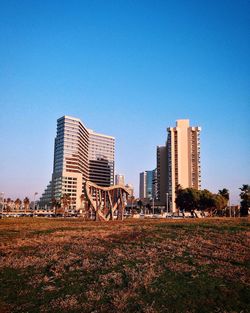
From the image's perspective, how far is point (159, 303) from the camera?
404 inches

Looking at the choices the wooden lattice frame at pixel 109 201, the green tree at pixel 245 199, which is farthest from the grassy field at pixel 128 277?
the green tree at pixel 245 199

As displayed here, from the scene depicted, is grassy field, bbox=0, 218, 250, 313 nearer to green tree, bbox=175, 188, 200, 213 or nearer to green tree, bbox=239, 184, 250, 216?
green tree, bbox=175, 188, 200, 213

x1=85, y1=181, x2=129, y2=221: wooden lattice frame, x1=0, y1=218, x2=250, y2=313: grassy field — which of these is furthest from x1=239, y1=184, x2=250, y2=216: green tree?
x1=0, y1=218, x2=250, y2=313: grassy field

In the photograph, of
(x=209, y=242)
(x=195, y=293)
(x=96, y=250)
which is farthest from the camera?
(x=209, y=242)

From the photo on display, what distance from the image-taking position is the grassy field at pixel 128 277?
1035 centimetres

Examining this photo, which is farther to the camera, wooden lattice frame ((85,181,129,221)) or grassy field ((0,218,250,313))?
wooden lattice frame ((85,181,129,221))

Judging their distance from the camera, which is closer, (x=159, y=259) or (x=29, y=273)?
(x=29, y=273)

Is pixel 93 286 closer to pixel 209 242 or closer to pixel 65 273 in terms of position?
pixel 65 273

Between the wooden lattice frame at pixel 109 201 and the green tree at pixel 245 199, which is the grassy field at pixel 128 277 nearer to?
the wooden lattice frame at pixel 109 201

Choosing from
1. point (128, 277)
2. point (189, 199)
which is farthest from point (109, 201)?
point (128, 277)

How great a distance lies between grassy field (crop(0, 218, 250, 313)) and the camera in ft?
34.0

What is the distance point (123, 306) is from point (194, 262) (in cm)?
611

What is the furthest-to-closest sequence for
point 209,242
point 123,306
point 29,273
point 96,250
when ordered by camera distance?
point 209,242 < point 96,250 < point 29,273 < point 123,306

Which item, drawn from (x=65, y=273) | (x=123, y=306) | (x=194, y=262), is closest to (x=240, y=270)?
(x=194, y=262)
